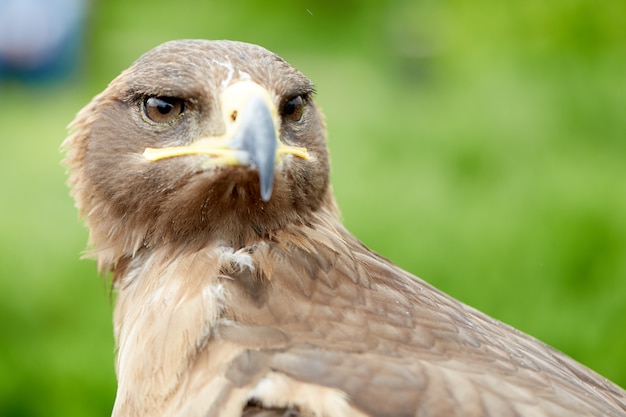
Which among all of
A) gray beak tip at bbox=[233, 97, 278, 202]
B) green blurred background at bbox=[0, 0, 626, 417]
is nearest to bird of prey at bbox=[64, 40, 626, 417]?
gray beak tip at bbox=[233, 97, 278, 202]

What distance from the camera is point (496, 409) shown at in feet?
7.80

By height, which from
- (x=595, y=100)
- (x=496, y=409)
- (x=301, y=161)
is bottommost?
(x=496, y=409)

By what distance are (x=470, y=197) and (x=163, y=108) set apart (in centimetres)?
324

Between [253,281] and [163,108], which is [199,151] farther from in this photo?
[253,281]

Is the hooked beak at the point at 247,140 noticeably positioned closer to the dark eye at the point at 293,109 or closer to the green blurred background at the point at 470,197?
the dark eye at the point at 293,109

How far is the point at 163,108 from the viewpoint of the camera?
2.85m

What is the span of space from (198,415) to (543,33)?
208 inches

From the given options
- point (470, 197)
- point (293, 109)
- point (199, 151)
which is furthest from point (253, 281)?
point (470, 197)

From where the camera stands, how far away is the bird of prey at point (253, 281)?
7.93 feet

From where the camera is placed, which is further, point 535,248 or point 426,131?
point 426,131

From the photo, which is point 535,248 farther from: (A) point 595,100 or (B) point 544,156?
(A) point 595,100

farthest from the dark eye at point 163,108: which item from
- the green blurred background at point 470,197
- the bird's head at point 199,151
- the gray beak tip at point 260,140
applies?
the green blurred background at point 470,197

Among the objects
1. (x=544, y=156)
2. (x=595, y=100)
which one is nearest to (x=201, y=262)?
(x=544, y=156)

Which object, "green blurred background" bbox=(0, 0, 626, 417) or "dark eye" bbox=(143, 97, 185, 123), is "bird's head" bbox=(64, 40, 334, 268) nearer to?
"dark eye" bbox=(143, 97, 185, 123)
